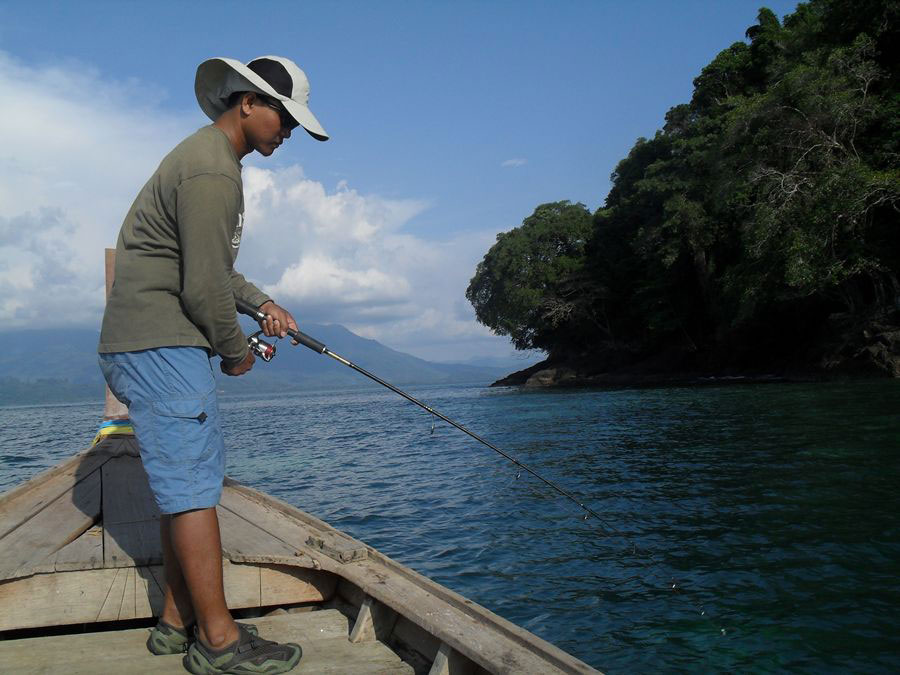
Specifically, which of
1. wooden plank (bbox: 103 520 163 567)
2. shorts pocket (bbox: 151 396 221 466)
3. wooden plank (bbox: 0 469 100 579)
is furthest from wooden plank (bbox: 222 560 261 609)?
shorts pocket (bbox: 151 396 221 466)

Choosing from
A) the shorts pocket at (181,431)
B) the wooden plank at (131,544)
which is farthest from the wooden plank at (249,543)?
the shorts pocket at (181,431)

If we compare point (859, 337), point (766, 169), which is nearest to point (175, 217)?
point (766, 169)

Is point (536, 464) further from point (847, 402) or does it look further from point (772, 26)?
point (772, 26)

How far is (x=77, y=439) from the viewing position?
80.4 ft

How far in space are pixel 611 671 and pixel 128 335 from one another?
3.10 metres

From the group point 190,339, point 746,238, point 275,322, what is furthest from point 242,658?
point 746,238

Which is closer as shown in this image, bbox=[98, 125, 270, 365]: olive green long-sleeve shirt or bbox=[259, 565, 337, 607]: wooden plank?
bbox=[98, 125, 270, 365]: olive green long-sleeve shirt

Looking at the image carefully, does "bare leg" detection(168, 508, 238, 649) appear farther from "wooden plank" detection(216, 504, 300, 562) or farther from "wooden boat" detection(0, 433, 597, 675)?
"wooden plank" detection(216, 504, 300, 562)

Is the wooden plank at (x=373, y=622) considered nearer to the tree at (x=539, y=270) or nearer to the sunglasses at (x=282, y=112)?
the sunglasses at (x=282, y=112)

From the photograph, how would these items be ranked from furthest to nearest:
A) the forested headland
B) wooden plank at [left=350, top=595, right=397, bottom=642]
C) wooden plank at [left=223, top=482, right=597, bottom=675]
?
the forested headland, wooden plank at [left=350, top=595, right=397, bottom=642], wooden plank at [left=223, top=482, right=597, bottom=675]

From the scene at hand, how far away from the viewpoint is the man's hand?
302 centimetres

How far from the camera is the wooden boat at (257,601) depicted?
2.58 m

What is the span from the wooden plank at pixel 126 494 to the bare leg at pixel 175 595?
148 cm

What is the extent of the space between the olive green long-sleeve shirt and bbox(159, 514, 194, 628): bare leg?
0.79 m
